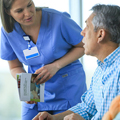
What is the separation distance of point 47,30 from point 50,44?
0.13m

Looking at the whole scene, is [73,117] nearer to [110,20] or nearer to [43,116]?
[43,116]

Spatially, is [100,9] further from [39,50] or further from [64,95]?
[64,95]

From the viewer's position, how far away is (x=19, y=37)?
1949 mm

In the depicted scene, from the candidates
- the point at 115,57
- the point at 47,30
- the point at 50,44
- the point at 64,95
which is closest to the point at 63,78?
the point at 64,95

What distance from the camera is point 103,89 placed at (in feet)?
4.32

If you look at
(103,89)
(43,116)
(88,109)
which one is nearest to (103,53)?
(103,89)

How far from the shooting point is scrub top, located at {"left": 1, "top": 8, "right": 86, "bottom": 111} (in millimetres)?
1874

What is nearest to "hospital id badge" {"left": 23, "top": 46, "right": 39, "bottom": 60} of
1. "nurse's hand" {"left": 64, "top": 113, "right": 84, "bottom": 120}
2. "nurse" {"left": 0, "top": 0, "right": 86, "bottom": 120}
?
"nurse" {"left": 0, "top": 0, "right": 86, "bottom": 120}

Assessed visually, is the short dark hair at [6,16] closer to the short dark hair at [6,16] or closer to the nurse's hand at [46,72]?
the short dark hair at [6,16]

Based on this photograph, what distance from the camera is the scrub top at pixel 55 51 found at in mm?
1874

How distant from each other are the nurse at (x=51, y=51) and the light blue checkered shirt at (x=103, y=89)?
1.33 feet

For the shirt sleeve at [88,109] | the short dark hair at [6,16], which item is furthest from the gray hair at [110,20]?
the short dark hair at [6,16]

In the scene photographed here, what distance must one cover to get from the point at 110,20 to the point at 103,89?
0.42 metres

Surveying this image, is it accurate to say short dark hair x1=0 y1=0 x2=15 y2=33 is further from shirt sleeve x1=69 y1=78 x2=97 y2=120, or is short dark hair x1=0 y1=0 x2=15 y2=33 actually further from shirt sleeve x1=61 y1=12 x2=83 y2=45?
shirt sleeve x1=69 y1=78 x2=97 y2=120
